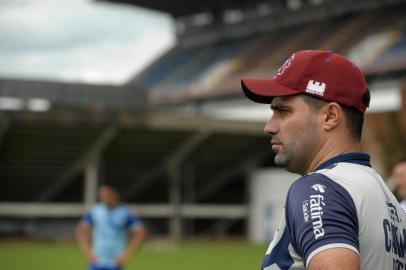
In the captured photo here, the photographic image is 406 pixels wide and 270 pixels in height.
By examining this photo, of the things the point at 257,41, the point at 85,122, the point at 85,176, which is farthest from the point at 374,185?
the point at 257,41

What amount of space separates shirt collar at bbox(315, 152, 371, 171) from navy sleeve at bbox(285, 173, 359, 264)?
148mm

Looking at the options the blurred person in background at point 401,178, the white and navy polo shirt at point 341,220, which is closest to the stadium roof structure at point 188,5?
the blurred person in background at point 401,178

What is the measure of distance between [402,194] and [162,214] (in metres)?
29.9

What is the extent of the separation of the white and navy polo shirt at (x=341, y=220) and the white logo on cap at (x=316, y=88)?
0.20 m

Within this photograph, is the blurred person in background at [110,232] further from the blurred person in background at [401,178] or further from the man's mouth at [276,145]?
the man's mouth at [276,145]

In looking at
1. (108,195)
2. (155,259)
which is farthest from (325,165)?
(155,259)

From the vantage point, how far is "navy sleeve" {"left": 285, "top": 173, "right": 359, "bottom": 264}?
2.00m

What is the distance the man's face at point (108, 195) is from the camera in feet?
37.1

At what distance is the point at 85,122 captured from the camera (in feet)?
104

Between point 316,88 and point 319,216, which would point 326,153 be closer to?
point 316,88

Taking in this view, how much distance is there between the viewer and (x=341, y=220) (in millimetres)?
2025

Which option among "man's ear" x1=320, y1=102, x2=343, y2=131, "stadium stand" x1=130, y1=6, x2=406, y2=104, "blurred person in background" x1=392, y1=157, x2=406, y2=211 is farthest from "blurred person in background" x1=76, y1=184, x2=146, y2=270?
"stadium stand" x1=130, y1=6, x2=406, y2=104

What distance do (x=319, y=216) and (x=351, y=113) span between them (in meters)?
0.41

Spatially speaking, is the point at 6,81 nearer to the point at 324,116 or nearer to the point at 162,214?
the point at 162,214
